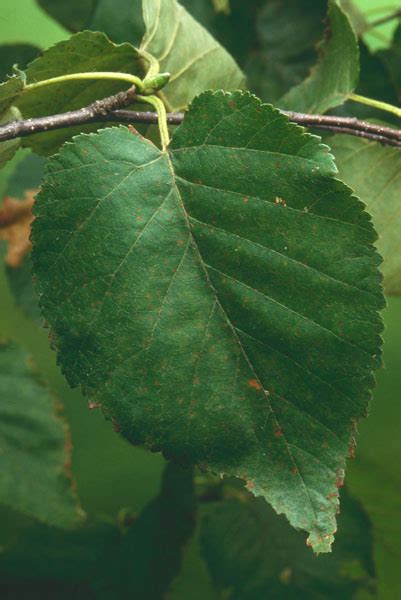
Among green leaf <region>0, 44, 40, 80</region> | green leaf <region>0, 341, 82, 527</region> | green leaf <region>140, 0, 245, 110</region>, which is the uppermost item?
green leaf <region>140, 0, 245, 110</region>

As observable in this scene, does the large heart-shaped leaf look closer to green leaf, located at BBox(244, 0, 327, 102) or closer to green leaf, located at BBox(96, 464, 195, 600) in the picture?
green leaf, located at BBox(96, 464, 195, 600)

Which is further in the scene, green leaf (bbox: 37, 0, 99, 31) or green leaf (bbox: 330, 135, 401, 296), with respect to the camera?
green leaf (bbox: 37, 0, 99, 31)

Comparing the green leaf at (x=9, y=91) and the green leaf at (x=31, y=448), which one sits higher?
the green leaf at (x=9, y=91)

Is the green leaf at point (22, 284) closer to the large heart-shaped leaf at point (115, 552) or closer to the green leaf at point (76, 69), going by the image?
the large heart-shaped leaf at point (115, 552)

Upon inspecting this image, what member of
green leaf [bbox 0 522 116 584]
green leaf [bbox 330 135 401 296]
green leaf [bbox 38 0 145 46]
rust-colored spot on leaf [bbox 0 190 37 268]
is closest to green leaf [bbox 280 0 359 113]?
green leaf [bbox 330 135 401 296]

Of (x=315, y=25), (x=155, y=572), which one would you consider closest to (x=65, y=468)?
(x=155, y=572)

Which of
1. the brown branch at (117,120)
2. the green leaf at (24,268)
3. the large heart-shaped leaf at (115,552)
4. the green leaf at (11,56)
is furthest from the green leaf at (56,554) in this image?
the brown branch at (117,120)
